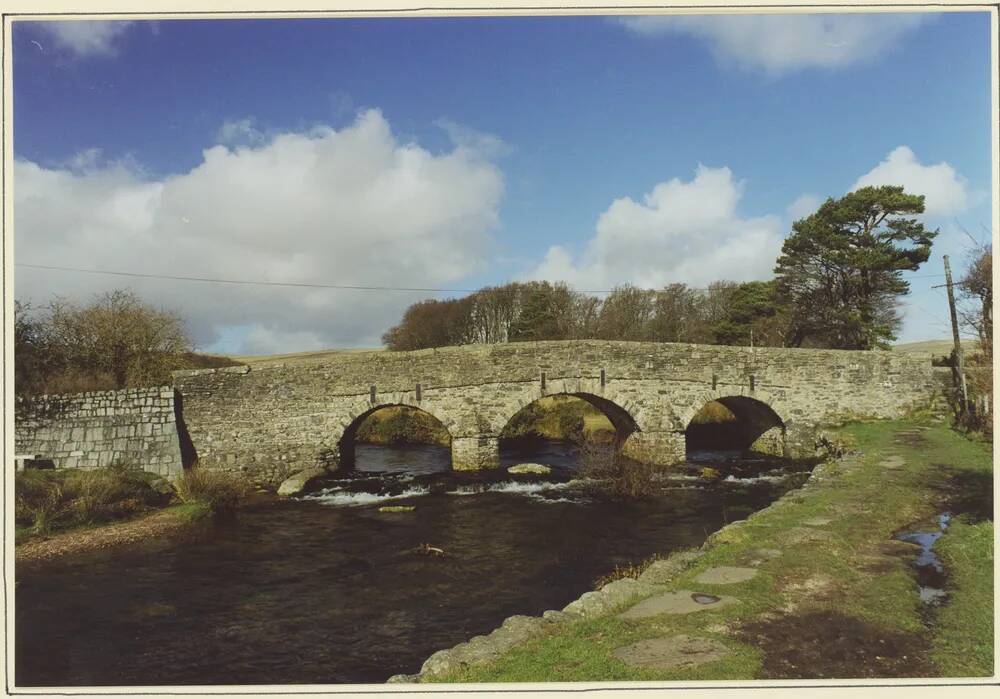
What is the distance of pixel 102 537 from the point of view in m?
12.2

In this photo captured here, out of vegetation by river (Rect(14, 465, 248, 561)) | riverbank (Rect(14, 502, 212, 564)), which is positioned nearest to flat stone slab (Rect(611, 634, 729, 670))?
riverbank (Rect(14, 502, 212, 564))

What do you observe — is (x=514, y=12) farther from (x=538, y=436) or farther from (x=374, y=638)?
(x=538, y=436)

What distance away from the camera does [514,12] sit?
570 cm

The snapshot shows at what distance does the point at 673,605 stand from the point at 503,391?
1331cm

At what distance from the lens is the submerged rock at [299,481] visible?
16516 millimetres

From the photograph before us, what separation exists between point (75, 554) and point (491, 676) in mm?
10612

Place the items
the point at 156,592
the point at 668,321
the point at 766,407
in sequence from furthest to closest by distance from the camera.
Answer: the point at 668,321 → the point at 766,407 → the point at 156,592

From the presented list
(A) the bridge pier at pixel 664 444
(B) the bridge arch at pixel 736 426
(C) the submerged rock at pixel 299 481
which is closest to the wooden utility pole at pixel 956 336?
(B) the bridge arch at pixel 736 426

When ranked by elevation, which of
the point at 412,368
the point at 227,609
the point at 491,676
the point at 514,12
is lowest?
the point at 227,609

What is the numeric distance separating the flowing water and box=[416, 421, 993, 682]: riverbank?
88.1 inches

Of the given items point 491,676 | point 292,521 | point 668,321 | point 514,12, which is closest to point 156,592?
point 292,521

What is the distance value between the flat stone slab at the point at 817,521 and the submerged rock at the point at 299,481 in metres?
13.2

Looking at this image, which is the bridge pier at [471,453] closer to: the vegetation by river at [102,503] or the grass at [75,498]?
the vegetation by river at [102,503]

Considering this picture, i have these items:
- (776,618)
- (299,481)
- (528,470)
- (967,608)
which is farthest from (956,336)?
(299,481)
